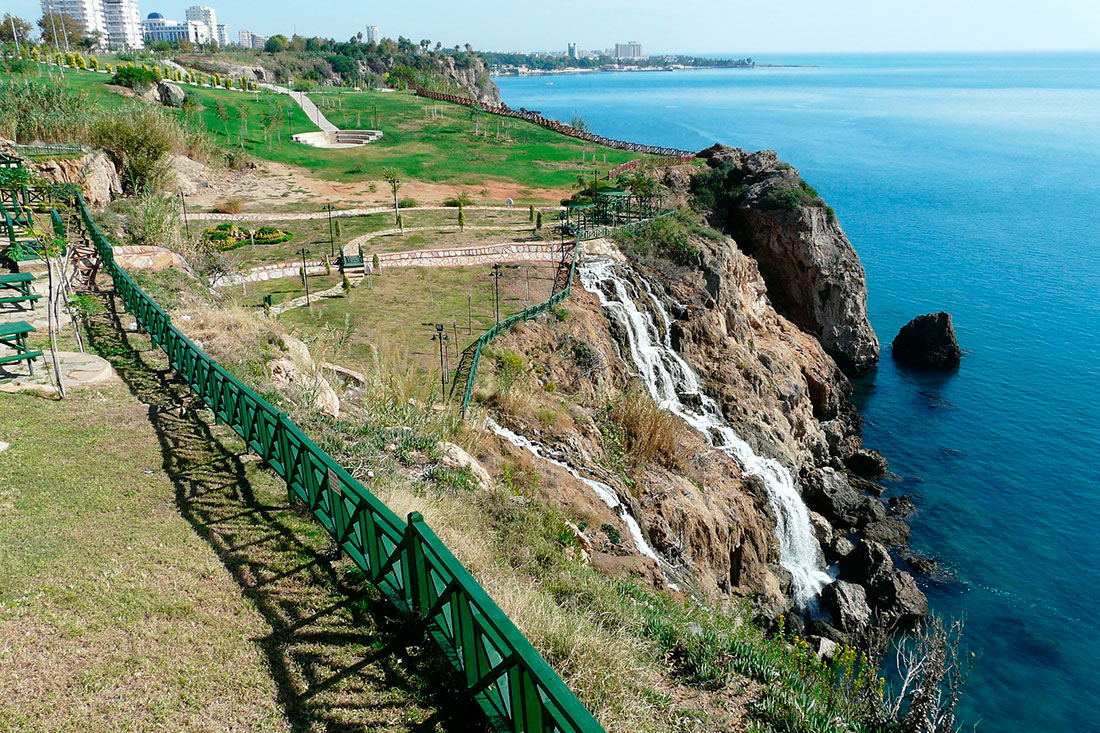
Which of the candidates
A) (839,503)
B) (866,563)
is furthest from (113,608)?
(839,503)

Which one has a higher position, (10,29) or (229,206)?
(10,29)

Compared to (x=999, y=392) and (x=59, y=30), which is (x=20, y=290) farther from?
(x=59, y=30)

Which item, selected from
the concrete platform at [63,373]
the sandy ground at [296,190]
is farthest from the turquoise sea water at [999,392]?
the sandy ground at [296,190]

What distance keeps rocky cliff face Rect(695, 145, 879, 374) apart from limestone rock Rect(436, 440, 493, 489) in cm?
3527

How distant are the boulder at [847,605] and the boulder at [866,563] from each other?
36.0 inches

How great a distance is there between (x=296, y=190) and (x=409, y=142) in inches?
933

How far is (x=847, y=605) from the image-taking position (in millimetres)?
23984

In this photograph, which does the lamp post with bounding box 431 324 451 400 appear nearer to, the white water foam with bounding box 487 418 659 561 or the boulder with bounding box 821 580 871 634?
the white water foam with bounding box 487 418 659 561

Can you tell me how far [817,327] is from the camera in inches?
1845

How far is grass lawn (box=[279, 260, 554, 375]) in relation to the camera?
25844mm

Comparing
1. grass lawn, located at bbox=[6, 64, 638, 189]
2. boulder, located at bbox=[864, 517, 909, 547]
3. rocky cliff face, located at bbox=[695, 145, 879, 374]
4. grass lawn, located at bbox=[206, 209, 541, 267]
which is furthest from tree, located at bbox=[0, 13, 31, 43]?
boulder, located at bbox=[864, 517, 909, 547]

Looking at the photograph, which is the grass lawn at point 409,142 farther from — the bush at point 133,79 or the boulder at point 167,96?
the boulder at point 167,96

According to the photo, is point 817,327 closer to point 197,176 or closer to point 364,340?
point 364,340

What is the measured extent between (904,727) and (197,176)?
50376 millimetres
